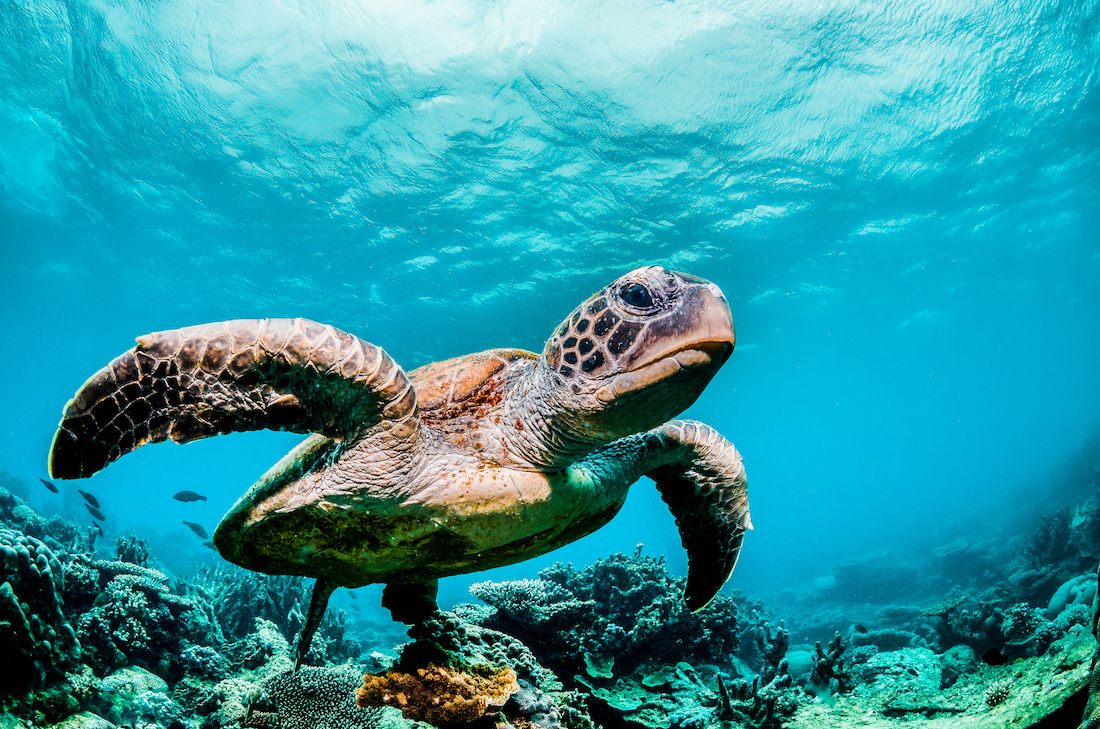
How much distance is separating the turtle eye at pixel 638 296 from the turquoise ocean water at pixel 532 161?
9.95 m

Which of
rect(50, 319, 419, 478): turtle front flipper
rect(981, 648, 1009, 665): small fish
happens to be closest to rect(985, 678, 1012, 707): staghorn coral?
rect(981, 648, 1009, 665): small fish

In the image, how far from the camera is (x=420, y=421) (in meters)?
2.28

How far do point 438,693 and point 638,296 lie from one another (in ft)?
7.02

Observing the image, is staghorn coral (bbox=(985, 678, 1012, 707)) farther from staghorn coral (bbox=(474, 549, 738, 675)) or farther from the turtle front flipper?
the turtle front flipper

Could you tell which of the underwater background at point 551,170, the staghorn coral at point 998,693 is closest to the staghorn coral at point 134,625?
the underwater background at point 551,170

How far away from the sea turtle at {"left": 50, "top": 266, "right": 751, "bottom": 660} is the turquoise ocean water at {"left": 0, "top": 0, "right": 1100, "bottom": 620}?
9.95m

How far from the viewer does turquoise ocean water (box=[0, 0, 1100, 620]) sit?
10.1m

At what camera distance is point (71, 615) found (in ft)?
12.8

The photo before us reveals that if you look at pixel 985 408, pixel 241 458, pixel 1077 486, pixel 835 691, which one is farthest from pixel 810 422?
pixel 241 458

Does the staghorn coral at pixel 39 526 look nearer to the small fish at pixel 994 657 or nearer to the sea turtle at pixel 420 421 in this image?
Result: the sea turtle at pixel 420 421

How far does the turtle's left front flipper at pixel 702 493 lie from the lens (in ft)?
9.53

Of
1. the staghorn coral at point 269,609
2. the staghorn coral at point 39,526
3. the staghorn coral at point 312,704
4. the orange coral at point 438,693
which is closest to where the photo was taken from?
the orange coral at point 438,693

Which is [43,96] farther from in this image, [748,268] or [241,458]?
[241,458]

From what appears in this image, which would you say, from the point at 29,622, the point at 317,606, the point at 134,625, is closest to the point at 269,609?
the point at 134,625
